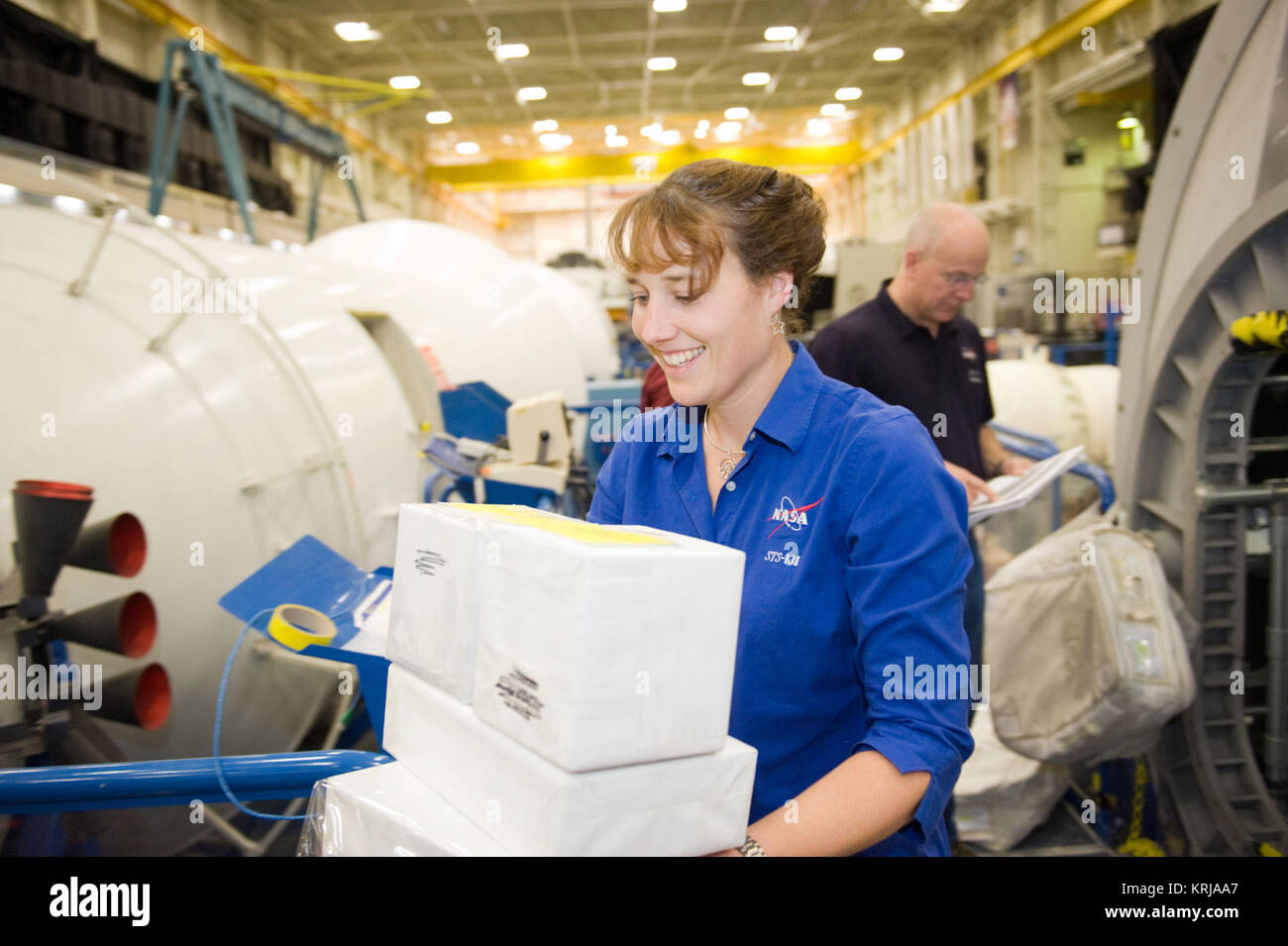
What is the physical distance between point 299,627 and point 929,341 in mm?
2030

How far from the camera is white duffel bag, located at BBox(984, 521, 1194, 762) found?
238cm

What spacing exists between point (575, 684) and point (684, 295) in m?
0.60

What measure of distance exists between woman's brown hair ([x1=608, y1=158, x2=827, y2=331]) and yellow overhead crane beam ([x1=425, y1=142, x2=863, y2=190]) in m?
18.7

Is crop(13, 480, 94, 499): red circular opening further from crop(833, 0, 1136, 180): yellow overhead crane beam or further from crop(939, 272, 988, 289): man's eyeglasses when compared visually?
crop(833, 0, 1136, 180): yellow overhead crane beam

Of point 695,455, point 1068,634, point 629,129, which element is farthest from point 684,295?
point 629,129

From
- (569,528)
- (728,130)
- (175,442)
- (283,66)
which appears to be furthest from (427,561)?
(728,130)

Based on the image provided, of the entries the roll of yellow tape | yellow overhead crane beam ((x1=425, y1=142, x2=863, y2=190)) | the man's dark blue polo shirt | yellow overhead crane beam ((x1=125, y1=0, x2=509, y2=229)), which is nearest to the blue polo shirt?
the roll of yellow tape

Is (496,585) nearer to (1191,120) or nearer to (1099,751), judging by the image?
(1099,751)

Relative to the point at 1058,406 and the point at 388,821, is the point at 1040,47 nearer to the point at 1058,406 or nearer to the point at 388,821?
the point at 1058,406

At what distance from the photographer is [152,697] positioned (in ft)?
5.89

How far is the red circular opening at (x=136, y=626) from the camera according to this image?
1693 millimetres

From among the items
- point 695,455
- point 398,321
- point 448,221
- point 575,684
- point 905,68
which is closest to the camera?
point 575,684

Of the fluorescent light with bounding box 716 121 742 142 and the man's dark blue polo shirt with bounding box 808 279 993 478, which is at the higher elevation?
the fluorescent light with bounding box 716 121 742 142

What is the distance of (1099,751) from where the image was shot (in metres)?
2.54
